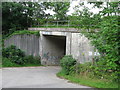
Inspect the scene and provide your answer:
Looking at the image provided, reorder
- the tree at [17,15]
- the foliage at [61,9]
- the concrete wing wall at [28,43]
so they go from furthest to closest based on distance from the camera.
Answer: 1. the tree at [17,15]
2. the concrete wing wall at [28,43]
3. the foliage at [61,9]

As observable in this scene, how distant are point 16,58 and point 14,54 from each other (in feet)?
2.16

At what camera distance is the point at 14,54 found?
19.1m

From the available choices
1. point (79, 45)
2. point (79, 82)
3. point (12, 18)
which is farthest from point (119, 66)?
point (12, 18)

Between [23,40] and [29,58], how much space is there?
2164mm

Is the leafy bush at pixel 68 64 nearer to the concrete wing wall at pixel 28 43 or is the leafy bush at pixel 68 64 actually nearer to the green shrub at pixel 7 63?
the green shrub at pixel 7 63

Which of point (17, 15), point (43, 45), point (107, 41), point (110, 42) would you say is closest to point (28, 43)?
point (43, 45)

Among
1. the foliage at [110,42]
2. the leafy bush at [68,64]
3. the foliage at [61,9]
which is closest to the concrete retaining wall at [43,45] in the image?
the foliage at [61,9]

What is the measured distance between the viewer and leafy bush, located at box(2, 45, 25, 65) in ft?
61.3

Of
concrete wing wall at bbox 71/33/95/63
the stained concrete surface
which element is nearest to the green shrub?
the stained concrete surface

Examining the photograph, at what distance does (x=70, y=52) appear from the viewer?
49.9 feet

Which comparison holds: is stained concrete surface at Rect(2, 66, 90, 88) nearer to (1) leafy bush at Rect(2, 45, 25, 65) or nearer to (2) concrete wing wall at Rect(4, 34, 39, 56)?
(1) leafy bush at Rect(2, 45, 25, 65)

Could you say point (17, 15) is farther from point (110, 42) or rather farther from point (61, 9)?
point (110, 42)

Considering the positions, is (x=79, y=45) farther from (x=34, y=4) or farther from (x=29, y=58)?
(x=34, y=4)

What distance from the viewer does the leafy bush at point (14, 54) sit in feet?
61.3
